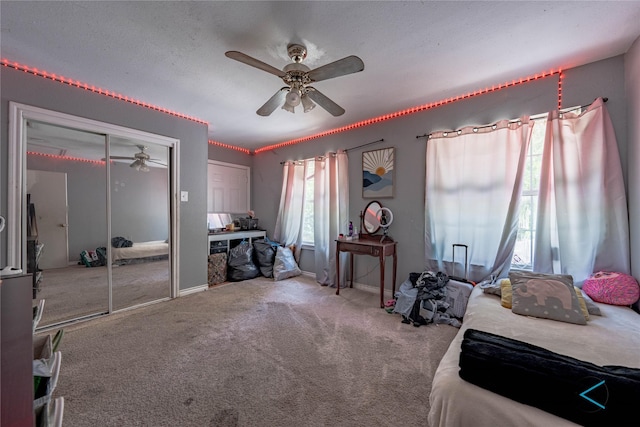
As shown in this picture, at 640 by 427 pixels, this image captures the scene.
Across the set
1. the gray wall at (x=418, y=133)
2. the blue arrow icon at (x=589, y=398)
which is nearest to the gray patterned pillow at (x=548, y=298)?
the blue arrow icon at (x=589, y=398)

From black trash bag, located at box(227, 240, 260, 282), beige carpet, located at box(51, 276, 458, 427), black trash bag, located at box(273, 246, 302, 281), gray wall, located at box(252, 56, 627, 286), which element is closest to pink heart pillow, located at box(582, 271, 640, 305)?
gray wall, located at box(252, 56, 627, 286)

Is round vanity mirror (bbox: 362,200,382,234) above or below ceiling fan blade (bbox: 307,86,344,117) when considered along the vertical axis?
below

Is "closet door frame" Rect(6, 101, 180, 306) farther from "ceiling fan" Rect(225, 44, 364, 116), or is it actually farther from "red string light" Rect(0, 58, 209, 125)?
"ceiling fan" Rect(225, 44, 364, 116)

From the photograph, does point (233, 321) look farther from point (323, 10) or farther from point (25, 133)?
point (323, 10)

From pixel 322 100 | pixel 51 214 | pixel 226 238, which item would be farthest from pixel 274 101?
pixel 226 238

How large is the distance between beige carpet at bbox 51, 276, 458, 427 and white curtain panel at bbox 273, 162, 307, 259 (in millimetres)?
1739

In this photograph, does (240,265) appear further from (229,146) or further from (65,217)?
(229,146)

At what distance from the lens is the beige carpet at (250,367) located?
1.46 meters

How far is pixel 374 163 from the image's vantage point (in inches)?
139

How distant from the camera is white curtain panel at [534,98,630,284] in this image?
2.04m

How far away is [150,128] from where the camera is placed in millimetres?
3121

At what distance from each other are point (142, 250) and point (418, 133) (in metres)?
3.79

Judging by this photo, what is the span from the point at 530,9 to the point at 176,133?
3.74 meters

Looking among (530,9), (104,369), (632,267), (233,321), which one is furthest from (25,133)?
(632,267)
